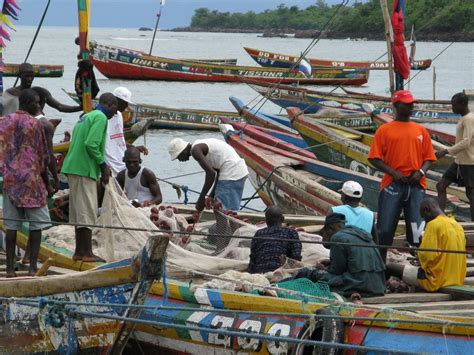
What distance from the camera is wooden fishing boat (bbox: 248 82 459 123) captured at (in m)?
25.2

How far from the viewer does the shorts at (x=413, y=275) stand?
27.3ft

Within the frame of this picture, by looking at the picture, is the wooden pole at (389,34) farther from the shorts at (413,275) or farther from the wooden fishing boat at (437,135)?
the shorts at (413,275)

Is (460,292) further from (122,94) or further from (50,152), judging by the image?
(122,94)

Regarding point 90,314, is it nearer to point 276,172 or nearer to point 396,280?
point 396,280

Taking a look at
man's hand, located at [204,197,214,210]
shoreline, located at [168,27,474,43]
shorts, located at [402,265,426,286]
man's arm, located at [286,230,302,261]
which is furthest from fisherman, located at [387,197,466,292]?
shoreline, located at [168,27,474,43]

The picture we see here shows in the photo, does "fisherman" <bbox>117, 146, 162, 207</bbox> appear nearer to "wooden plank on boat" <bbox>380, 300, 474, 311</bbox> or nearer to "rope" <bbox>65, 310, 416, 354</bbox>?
"rope" <bbox>65, 310, 416, 354</bbox>

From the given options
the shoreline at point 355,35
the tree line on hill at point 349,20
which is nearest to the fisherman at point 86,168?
the tree line on hill at point 349,20

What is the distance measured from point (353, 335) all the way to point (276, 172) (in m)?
6.83

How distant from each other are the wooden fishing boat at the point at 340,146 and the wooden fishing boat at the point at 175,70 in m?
23.6

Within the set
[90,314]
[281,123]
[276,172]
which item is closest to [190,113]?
[281,123]

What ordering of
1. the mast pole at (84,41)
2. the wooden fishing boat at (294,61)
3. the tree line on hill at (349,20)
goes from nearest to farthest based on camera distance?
the mast pole at (84,41) < the wooden fishing boat at (294,61) < the tree line on hill at (349,20)

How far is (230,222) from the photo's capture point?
10078mm

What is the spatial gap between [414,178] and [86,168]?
2.75m

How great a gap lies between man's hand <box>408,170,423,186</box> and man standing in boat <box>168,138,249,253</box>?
7.04 feet
